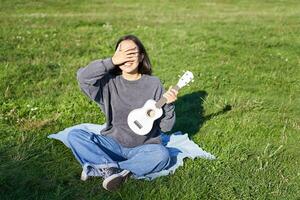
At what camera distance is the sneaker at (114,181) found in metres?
5.53

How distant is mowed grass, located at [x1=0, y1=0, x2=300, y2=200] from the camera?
19.0 feet

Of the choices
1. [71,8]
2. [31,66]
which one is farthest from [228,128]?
[71,8]

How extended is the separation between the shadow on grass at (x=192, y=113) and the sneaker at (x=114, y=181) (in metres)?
2.17

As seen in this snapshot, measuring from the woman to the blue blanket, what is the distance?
0.13 meters

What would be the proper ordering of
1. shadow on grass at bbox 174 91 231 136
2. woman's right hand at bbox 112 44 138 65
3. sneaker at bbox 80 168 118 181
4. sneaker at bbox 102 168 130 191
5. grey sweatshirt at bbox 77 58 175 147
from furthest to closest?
shadow on grass at bbox 174 91 231 136, grey sweatshirt at bbox 77 58 175 147, woman's right hand at bbox 112 44 138 65, sneaker at bbox 80 168 118 181, sneaker at bbox 102 168 130 191

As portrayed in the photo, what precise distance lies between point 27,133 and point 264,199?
11.3ft

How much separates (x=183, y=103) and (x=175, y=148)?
2.32 meters

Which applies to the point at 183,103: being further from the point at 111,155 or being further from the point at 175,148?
the point at 111,155

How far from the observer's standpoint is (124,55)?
5.95 m

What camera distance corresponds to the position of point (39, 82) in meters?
9.63

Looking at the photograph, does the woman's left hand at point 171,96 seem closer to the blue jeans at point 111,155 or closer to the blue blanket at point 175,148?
the blue jeans at point 111,155

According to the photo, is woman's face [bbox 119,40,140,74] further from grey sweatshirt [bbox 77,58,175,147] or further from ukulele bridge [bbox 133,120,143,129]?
ukulele bridge [bbox 133,120,143,129]

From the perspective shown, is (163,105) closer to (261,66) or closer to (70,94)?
(70,94)

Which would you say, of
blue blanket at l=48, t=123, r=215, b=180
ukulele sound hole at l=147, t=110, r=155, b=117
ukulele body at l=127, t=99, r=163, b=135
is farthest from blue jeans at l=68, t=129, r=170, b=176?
ukulele sound hole at l=147, t=110, r=155, b=117
